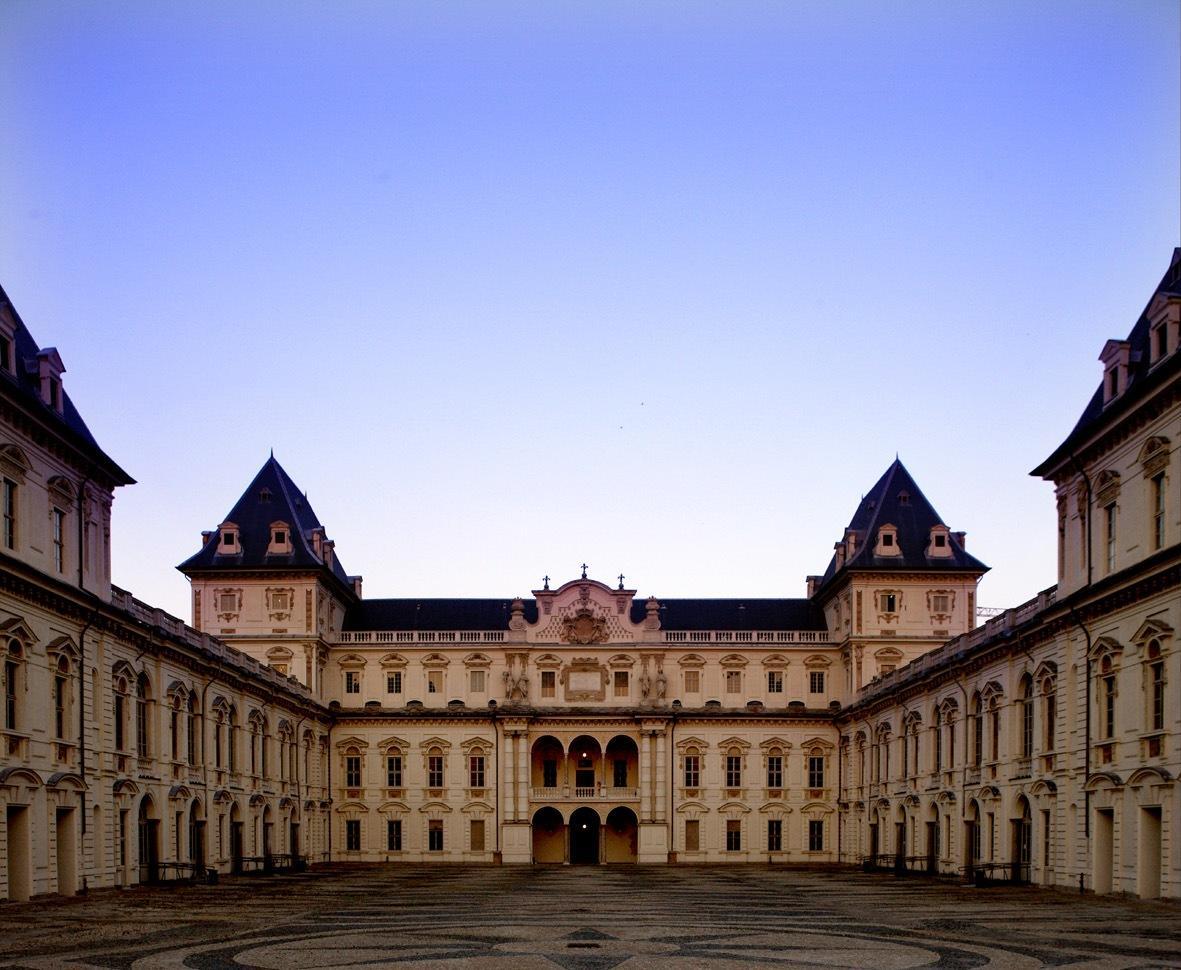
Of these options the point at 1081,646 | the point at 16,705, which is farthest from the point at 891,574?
the point at 16,705

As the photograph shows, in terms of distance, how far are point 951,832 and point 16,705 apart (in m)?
38.0

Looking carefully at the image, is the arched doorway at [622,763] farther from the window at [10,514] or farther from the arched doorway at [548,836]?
the window at [10,514]


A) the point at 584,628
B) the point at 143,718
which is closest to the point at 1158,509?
the point at 143,718

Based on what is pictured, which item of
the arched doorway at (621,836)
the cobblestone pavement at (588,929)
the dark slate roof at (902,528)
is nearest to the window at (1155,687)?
the cobblestone pavement at (588,929)

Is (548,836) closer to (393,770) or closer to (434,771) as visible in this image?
(434,771)

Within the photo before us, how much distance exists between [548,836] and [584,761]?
506 cm

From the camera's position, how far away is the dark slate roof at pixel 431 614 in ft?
316

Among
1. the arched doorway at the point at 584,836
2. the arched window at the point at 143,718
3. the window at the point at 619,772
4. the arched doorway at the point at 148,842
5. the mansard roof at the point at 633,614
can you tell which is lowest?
the arched doorway at the point at 584,836

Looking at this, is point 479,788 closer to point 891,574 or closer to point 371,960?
point 891,574

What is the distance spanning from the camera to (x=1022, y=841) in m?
52.1

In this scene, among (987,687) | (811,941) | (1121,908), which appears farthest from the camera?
(987,687)

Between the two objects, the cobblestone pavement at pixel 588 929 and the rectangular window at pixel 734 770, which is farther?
the rectangular window at pixel 734 770

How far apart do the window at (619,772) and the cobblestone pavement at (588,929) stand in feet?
139

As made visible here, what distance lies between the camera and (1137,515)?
4181cm
